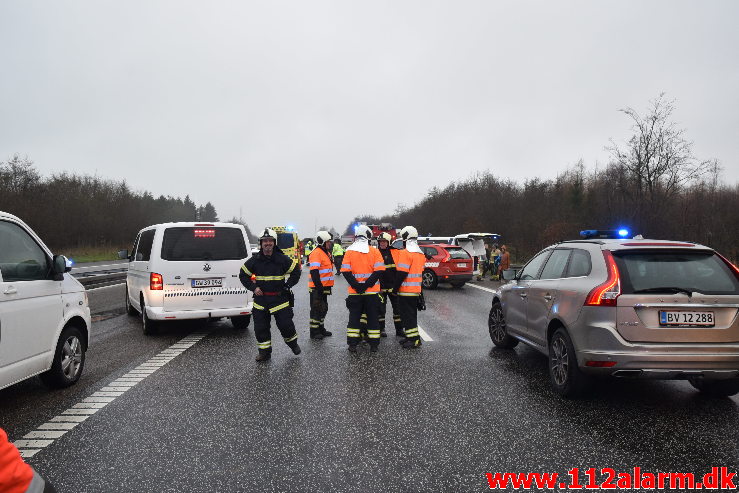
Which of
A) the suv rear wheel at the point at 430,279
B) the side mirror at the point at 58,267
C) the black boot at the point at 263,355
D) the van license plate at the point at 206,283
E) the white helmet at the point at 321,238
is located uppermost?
the white helmet at the point at 321,238

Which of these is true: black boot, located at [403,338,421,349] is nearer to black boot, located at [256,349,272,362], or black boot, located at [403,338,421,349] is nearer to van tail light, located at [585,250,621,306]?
black boot, located at [256,349,272,362]

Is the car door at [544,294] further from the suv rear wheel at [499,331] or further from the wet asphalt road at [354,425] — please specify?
the suv rear wheel at [499,331]

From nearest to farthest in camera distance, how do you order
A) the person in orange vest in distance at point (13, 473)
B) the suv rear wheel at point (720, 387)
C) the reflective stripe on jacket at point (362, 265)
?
the person in orange vest in distance at point (13, 473) < the suv rear wheel at point (720, 387) < the reflective stripe on jacket at point (362, 265)

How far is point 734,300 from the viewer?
4.38m

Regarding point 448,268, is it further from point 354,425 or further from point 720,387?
point 354,425

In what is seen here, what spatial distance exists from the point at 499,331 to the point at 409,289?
1.48m

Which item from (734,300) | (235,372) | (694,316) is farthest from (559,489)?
(235,372)

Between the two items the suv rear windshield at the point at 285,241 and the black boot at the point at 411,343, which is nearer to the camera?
the black boot at the point at 411,343

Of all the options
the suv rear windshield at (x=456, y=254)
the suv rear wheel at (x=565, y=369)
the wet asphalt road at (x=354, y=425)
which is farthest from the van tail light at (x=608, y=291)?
the suv rear windshield at (x=456, y=254)

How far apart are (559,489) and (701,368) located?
6.93 feet

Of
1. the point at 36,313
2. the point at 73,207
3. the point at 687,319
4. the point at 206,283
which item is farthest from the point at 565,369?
the point at 73,207

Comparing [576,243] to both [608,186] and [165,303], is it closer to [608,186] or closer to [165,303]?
[165,303]

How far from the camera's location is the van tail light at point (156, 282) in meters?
7.97

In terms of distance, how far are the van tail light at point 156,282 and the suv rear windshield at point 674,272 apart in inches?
259
